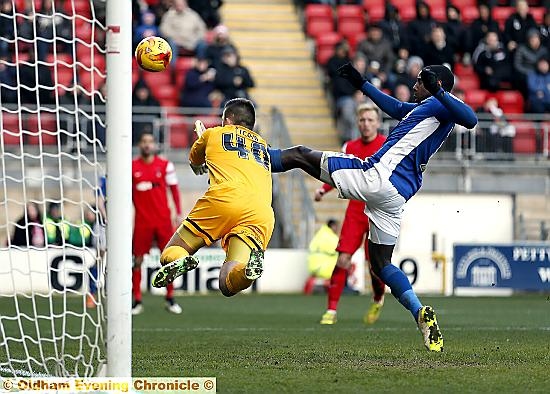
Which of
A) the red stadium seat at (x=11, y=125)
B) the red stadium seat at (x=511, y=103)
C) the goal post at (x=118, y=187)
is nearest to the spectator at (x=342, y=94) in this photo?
the red stadium seat at (x=511, y=103)

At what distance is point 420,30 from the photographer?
896 inches

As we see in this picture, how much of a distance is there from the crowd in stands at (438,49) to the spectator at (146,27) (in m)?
3.26

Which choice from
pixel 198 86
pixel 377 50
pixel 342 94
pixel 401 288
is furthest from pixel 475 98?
pixel 401 288

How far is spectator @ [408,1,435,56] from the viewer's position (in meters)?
22.6

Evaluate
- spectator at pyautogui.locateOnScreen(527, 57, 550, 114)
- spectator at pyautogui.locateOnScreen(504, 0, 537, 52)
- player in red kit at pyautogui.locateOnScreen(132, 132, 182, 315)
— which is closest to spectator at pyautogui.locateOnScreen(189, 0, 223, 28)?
spectator at pyautogui.locateOnScreen(504, 0, 537, 52)

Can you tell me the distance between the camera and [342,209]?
2105cm

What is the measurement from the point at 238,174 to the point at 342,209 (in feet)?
40.0

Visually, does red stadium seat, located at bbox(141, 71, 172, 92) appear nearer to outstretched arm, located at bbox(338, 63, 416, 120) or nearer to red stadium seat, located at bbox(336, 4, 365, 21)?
red stadium seat, located at bbox(336, 4, 365, 21)

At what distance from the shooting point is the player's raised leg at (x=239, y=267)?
8766 mm

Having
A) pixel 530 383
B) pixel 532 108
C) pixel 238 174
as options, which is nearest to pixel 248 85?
pixel 532 108

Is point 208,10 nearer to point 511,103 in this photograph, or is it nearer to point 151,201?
point 511,103

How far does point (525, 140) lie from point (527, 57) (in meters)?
2.43

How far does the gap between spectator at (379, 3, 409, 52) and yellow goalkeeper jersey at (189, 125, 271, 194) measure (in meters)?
14.1

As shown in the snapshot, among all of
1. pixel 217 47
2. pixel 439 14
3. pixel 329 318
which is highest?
pixel 439 14
